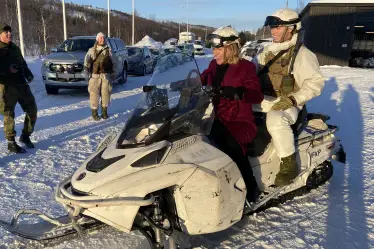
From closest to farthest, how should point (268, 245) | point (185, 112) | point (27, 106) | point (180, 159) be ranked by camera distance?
point (180, 159) → point (185, 112) → point (268, 245) → point (27, 106)

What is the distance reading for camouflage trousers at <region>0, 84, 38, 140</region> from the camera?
555 centimetres

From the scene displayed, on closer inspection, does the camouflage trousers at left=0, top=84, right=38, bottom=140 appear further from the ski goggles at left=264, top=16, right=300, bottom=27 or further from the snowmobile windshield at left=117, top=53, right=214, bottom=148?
the ski goggles at left=264, top=16, right=300, bottom=27

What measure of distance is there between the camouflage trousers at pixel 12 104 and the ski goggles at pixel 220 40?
146 inches

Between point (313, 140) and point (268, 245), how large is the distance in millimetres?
1469

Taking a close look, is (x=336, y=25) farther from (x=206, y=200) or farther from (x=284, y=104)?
(x=206, y=200)

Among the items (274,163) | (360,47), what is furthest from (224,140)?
(360,47)

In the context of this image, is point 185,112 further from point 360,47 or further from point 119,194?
point 360,47

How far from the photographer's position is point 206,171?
2.74 meters

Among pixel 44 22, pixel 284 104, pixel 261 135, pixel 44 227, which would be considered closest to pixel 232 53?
pixel 284 104

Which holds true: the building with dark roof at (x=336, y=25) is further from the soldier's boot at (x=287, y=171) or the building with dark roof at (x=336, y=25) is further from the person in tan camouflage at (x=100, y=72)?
the soldier's boot at (x=287, y=171)

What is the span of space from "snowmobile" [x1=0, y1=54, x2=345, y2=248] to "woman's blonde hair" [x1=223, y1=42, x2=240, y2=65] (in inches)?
17.1

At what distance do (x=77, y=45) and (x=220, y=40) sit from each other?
971 cm

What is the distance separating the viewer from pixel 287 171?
3.58m

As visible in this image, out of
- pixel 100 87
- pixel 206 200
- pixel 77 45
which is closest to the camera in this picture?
pixel 206 200
